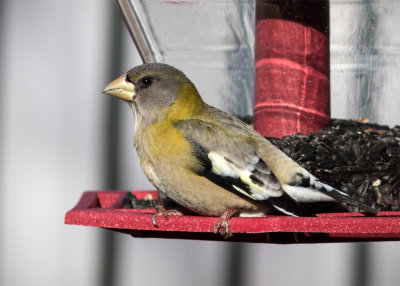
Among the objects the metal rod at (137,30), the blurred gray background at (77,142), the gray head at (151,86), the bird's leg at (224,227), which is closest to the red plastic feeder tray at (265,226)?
the bird's leg at (224,227)

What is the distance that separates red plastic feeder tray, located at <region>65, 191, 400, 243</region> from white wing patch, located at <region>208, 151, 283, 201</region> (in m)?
0.17

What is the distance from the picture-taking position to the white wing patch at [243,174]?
316 cm

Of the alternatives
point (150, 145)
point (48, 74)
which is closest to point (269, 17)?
point (150, 145)

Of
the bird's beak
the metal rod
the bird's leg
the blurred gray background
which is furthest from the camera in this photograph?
the blurred gray background

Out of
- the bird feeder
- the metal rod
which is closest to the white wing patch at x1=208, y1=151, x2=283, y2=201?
the bird feeder

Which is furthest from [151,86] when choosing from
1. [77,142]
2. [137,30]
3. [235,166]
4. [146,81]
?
[77,142]

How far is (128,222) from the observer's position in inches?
116

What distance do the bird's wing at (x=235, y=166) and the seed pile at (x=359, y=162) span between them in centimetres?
41

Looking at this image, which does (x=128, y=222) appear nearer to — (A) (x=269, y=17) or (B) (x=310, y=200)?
(B) (x=310, y=200)

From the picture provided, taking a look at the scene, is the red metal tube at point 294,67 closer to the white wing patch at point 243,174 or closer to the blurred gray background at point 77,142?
the white wing patch at point 243,174

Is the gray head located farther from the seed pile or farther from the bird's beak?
the seed pile

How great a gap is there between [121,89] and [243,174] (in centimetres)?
80

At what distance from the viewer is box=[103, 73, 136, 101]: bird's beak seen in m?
3.48

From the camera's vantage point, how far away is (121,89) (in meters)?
3.53
